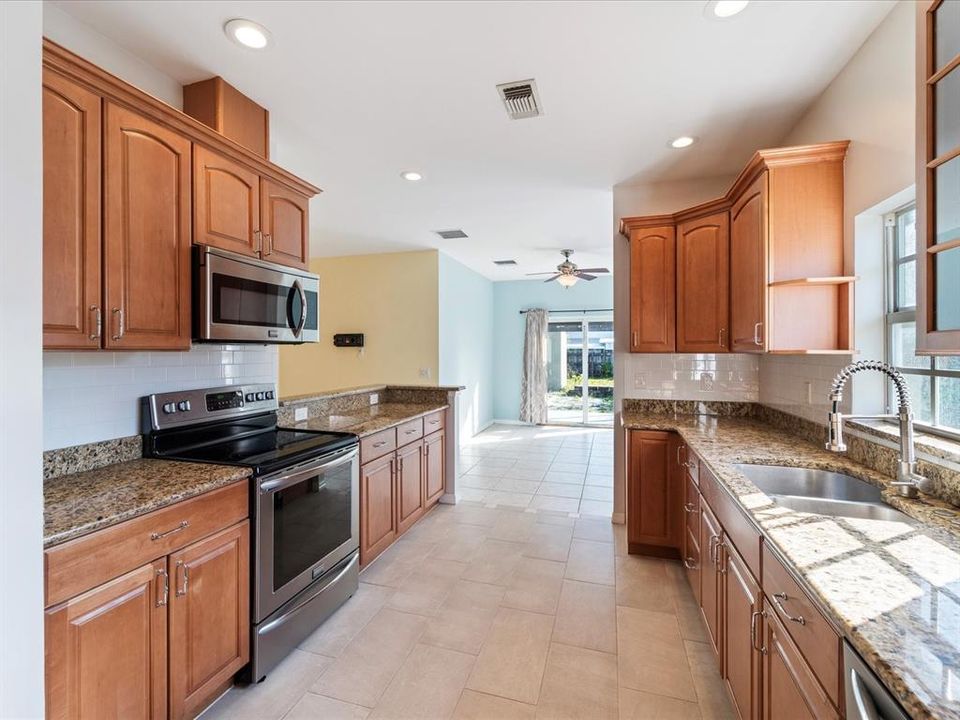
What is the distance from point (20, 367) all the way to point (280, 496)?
123 centimetres

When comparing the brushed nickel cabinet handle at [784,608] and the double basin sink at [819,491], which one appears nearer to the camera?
the brushed nickel cabinet handle at [784,608]

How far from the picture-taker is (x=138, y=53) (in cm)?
199

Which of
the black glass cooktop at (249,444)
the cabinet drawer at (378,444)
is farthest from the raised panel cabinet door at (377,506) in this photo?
the black glass cooktop at (249,444)

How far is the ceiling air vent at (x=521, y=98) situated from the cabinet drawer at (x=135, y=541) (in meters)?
2.25

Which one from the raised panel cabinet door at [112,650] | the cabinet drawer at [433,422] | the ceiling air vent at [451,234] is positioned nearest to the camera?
the raised panel cabinet door at [112,650]

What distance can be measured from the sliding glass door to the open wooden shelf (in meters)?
5.62

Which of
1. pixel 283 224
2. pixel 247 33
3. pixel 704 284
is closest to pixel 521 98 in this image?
pixel 247 33

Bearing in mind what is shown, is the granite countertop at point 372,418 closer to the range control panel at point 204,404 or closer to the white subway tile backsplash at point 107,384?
the range control panel at point 204,404

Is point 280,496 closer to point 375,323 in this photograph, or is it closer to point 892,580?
point 892,580

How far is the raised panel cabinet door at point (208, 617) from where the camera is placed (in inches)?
60.2

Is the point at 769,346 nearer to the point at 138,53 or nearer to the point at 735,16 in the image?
the point at 735,16

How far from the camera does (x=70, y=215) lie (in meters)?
1.48

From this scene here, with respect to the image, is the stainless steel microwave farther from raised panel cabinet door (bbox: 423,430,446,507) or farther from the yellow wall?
the yellow wall

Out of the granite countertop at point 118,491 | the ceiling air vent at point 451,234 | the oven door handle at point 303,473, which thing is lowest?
the oven door handle at point 303,473
